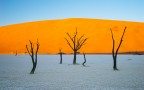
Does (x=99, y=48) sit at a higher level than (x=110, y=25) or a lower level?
lower

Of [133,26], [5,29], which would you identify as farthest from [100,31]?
[5,29]

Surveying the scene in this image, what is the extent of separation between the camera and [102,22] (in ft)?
262

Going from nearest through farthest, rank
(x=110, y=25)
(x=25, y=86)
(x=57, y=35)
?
(x=25, y=86)
(x=57, y=35)
(x=110, y=25)

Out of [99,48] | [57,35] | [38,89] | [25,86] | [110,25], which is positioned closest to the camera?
[38,89]

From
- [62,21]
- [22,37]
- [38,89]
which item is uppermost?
[62,21]

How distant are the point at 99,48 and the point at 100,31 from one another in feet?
37.8

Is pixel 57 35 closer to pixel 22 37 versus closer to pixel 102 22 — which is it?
pixel 22 37

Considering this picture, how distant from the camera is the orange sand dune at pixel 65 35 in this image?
202 ft

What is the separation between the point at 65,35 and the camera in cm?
6938

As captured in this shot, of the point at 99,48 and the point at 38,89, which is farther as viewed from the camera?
the point at 99,48

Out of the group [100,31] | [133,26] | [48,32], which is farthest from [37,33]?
[133,26]

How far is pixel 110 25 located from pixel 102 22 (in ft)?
15.1

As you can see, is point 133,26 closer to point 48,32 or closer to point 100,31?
point 100,31

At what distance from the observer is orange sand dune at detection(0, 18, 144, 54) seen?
61566mm
